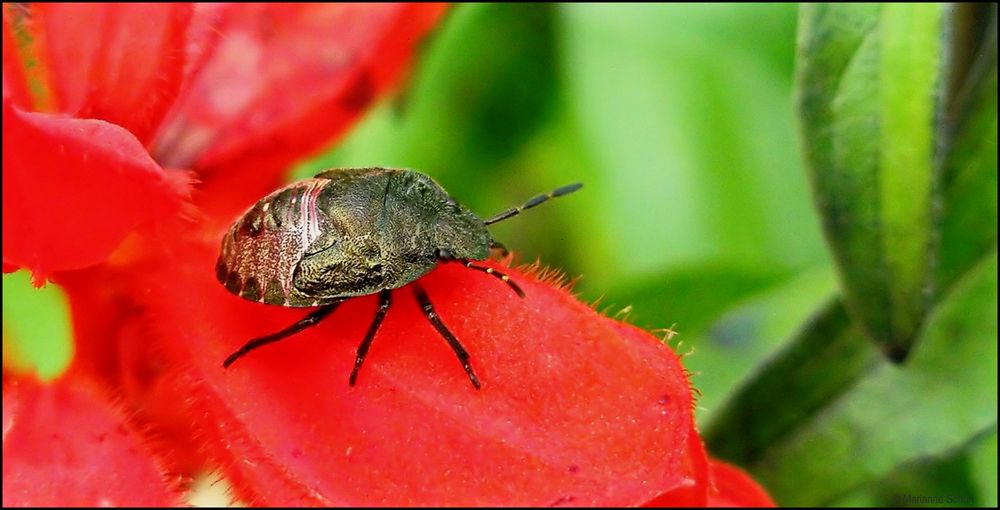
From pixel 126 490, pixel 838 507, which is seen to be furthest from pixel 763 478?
pixel 126 490

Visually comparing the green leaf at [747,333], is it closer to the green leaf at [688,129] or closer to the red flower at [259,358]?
the green leaf at [688,129]

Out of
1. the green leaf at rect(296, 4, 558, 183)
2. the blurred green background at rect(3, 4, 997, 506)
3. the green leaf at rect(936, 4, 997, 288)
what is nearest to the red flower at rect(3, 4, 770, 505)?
the blurred green background at rect(3, 4, 997, 506)

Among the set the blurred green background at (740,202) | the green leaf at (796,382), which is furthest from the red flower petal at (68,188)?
the green leaf at (796,382)

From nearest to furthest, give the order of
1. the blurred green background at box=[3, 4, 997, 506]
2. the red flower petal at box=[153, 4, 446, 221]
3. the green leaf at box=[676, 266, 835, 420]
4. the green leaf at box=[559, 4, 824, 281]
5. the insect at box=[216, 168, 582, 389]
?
the insect at box=[216, 168, 582, 389], the blurred green background at box=[3, 4, 997, 506], the red flower petal at box=[153, 4, 446, 221], the green leaf at box=[676, 266, 835, 420], the green leaf at box=[559, 4, 824, 281]

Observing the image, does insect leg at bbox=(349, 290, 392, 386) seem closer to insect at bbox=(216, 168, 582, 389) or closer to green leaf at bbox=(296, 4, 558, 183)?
insect at bbox=(216, 168, 582, 389)

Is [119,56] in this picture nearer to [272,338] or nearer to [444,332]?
[272,338]

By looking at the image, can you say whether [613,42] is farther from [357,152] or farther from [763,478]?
[763,478]

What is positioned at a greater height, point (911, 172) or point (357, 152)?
point (911, 172)
